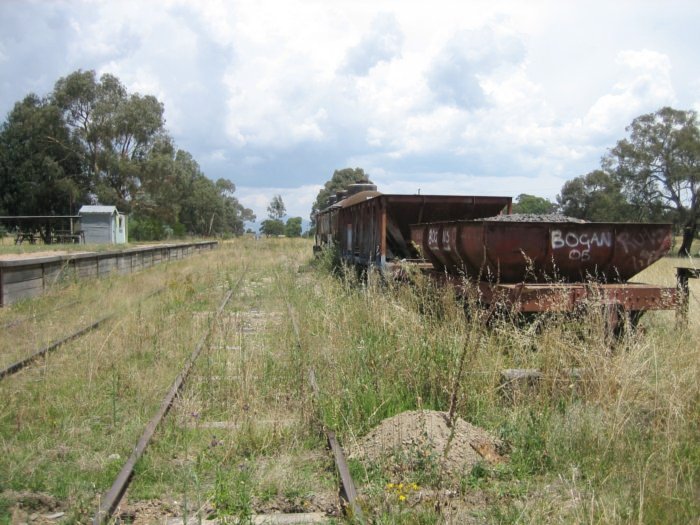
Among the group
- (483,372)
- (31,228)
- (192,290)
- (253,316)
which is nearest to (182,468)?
(483,372)

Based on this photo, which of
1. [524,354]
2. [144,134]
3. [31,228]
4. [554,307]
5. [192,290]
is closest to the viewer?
[524,354]

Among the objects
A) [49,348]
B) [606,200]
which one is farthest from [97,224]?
[606,200]

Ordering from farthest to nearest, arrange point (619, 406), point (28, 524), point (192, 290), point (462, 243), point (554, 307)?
point (192, 290), point (462, 243), point (554, 307), point (619, 406), point (28, 524)

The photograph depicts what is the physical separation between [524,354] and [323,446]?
2.36 metres

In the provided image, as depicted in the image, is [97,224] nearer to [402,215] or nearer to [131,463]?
[402,215]

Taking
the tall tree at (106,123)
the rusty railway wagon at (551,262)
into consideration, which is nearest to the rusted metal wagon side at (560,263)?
the rusty railway wagon at (551,262)

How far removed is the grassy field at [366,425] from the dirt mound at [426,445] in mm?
39

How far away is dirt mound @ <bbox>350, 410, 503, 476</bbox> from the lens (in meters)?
4.12

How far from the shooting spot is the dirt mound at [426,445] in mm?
4121

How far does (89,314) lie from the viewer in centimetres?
1129

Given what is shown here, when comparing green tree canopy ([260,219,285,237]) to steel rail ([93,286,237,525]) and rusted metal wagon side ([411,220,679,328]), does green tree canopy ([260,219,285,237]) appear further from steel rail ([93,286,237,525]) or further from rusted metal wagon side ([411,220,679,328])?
steel rail ([93,286,237,525])

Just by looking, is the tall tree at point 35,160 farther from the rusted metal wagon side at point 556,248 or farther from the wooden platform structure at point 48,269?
the rusted metal wagon side at point 556,248

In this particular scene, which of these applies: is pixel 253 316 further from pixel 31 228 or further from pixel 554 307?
pixel 31 228

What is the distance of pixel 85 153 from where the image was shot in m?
53.4
